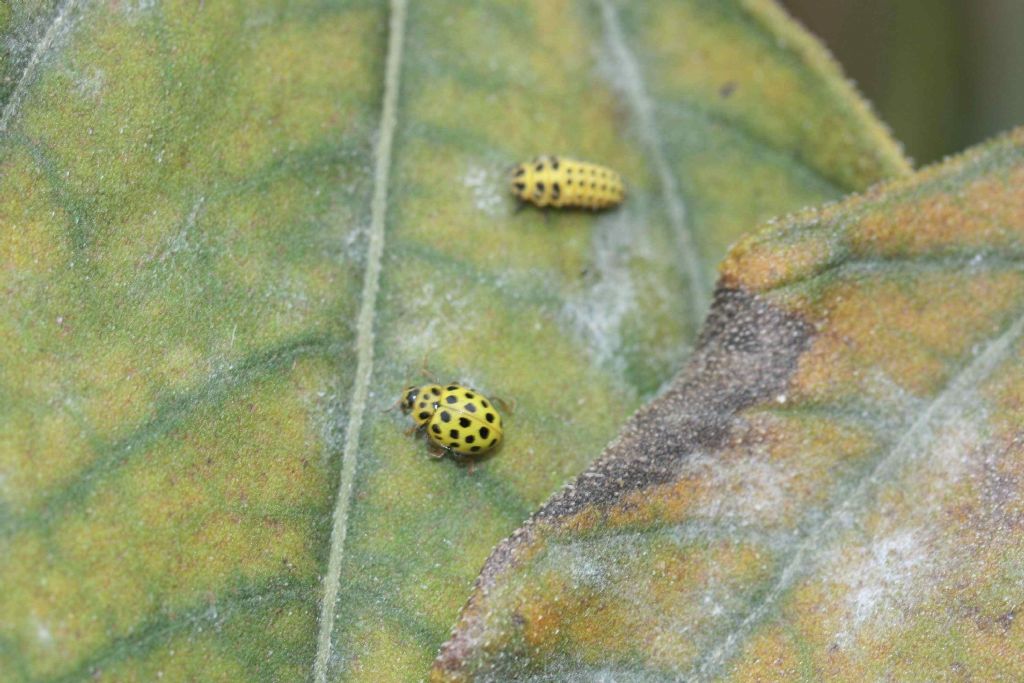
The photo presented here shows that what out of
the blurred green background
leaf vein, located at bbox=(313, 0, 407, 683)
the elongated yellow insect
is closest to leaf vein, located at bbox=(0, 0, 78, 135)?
leaf vein, located at bbox=(313, 0, 407, 683)

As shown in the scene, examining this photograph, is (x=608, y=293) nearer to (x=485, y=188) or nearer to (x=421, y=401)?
(x=485, y=188)

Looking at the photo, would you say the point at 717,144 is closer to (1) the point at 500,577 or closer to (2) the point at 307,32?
(2) the point at 307,32

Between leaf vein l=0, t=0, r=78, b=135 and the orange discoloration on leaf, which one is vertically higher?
leaf vein l=0, t=0, r=78, b=135

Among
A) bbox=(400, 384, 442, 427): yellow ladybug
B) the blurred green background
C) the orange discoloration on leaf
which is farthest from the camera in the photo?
the blurred green background

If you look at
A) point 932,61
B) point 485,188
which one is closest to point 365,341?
point 485,188

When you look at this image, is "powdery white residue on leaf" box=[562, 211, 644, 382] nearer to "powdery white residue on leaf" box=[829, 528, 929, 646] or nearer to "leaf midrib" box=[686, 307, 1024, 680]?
"leaf midrib" box=[686, 307, 1024, 680]

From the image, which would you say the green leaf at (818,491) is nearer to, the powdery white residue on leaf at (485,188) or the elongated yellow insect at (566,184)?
the elongated yellow insect at (566,184)

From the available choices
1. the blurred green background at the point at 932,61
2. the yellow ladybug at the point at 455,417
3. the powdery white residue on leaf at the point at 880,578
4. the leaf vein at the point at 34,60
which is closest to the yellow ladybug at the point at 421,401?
the yellow ladybug at the point at 455,417
